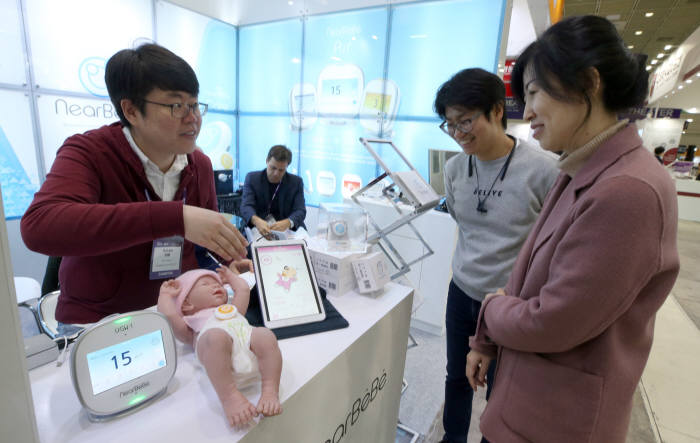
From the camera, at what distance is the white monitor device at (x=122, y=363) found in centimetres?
68

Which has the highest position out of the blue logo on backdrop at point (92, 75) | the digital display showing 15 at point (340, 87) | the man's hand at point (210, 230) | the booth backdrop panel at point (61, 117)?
the digital display showing 15 at point (340, 87)

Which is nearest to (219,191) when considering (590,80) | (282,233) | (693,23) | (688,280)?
(282,233)

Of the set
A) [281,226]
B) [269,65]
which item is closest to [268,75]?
[269,65]

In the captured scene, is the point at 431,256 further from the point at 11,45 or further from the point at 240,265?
the point at 11,45

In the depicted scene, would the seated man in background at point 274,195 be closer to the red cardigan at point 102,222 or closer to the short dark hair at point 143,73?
the red cardigan at point 102,222

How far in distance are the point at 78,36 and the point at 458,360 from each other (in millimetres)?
4498

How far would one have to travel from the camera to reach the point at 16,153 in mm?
3242

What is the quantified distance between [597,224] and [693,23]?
35.1ft

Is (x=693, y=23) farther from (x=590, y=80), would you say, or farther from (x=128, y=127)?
(x=128, y=127)

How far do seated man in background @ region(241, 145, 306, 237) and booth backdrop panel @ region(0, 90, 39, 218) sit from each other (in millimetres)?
A: 2139

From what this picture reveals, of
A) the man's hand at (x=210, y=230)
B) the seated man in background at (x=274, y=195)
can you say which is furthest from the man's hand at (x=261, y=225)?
the man's hand at (x=210, y=230)

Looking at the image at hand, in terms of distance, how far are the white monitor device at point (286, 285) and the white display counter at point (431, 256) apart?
1.91 metres

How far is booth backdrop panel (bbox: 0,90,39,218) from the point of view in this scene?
124 inches

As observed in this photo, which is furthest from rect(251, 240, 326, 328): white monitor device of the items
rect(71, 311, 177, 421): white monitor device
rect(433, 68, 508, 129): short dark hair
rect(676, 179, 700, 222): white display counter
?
rect(676, 179, 700, 222): white display counter
